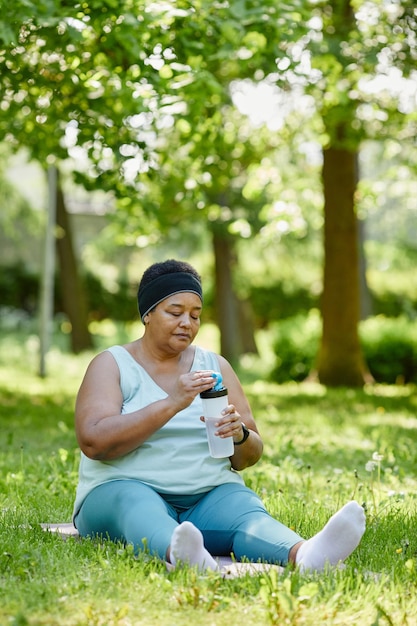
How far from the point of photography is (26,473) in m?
6.29

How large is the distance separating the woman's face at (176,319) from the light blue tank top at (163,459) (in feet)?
0.64

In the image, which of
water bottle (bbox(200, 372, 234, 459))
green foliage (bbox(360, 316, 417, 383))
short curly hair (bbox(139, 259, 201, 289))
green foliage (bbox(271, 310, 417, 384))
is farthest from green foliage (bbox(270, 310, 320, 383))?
water bottle (bbox(200, 372, 234, 459))

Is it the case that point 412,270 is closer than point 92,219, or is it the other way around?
point 412,270

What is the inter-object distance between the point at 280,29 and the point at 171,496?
14.4 ft

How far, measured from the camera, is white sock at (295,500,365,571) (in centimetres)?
344

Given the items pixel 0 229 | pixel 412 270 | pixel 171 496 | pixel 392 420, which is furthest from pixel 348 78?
pixel 0 229

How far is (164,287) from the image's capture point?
4.14 meters

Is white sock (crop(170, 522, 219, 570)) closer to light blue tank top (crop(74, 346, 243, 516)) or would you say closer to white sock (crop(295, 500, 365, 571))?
white sock (crop(295, 500, 365, 571))

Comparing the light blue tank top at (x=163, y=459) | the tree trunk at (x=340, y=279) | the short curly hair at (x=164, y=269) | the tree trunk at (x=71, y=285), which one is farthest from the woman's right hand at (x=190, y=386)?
the tree trunk at (x=71, y=285)

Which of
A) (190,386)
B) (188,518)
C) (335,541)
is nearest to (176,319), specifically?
(190,386)

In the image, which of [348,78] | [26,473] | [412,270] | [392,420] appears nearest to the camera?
[26,473]

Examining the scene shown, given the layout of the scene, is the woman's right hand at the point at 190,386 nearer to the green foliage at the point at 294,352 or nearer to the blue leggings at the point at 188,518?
the blue leggings at the point at 188,518

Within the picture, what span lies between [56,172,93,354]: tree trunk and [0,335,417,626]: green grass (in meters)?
10.0

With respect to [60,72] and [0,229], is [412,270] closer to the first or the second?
[0,229]
